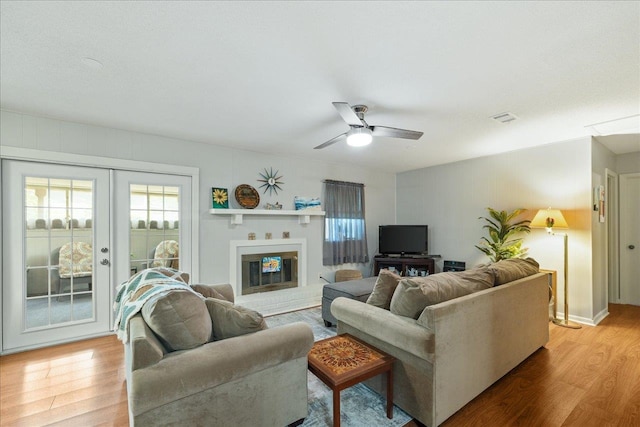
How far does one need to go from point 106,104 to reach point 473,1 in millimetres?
3075

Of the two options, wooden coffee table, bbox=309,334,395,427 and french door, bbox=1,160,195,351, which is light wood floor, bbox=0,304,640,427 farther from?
wooden coffee table, bbox=309,334,395,427

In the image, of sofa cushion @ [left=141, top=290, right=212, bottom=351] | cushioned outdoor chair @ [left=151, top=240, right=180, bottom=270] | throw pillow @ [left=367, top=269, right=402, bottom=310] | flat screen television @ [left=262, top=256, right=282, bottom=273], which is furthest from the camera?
flat screen television @ [left=262, top=256, right=282, bottom=273]

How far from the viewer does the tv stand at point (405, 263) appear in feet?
16.8

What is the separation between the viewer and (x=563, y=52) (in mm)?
1861

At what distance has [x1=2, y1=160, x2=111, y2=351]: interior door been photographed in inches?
116

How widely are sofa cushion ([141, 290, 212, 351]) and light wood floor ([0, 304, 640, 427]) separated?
0.98 metres

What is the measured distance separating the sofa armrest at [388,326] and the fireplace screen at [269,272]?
87.2 inches

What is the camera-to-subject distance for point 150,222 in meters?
3.63

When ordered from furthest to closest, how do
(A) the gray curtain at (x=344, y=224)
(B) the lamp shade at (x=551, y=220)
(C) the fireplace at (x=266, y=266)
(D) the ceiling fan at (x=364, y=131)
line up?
(A) the gray curtain at (x=344, y=224), (C) the fireplace at (x=266, y=266), (B) the lamp shade at (x=551, y=220), (D) the ceiling fan at (x=364, y=131)

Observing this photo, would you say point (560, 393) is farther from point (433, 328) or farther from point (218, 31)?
point (218, 31)

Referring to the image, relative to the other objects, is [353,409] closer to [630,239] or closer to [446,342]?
[446,342]

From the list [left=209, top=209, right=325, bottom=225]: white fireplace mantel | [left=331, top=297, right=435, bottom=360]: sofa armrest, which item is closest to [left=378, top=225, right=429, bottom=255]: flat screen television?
[left=209, top=209, right=325, bottom=225]: white fireplace mantel

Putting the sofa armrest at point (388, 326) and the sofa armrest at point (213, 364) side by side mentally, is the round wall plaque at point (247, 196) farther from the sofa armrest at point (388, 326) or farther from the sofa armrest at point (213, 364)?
the sofa armrest at point (213, 364)

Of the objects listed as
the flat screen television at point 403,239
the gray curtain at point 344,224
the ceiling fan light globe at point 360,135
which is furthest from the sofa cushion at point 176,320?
the flat screen television at point 403,239
